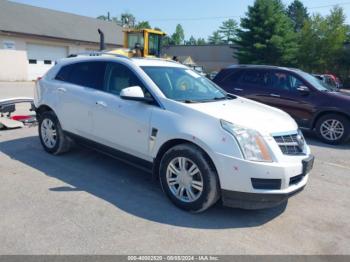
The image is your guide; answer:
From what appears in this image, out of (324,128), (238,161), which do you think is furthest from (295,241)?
(324,128)

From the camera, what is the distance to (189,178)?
3967mm

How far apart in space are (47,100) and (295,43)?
4284cm

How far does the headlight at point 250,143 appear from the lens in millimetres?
3654

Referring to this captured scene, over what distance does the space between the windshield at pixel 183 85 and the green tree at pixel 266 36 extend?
37.2 m

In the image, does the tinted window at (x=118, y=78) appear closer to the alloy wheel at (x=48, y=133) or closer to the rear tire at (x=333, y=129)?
the alloy wheel at (x=48, y=133)

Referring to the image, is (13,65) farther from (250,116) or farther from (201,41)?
(201,41)

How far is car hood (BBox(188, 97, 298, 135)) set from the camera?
3881mm

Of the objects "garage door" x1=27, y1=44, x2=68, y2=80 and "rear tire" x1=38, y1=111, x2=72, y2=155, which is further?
"garage door" x1=27, y1=44, x2=68, y2=80

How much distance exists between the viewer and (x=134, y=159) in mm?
4613

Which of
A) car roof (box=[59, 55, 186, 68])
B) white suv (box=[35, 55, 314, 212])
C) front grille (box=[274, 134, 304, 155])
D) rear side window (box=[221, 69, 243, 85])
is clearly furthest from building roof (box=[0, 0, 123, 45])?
front grille (box=[274, 134, 304, 155])

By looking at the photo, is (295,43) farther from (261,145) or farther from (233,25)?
(233,25)

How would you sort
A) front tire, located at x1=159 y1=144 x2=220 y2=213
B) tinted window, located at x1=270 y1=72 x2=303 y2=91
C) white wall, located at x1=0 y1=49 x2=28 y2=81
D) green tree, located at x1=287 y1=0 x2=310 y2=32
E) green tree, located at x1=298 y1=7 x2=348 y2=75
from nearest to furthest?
front tire, located at x1=159 y1=144 x2=220 y2=213 < tinted window, located at x1=270 y1=72 x2=303 y2=91 < white wall, located at x1=0 y1=49 x2=28 y2=81 < green tree, located at x1=298 y1=7 x2=348 y2=75 < green tree, located at x1=287 y1=0 x2=310 y2=32

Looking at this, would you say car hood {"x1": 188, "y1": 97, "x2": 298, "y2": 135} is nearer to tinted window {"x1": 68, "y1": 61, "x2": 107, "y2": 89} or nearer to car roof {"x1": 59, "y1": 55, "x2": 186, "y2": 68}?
car roof {"x1": 59, "y1": 55, "x2": 186, "y2": 68}

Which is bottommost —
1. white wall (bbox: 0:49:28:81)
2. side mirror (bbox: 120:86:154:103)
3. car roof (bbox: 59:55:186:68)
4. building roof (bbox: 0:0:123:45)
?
white wall (bbox: 0:49:28:81)
